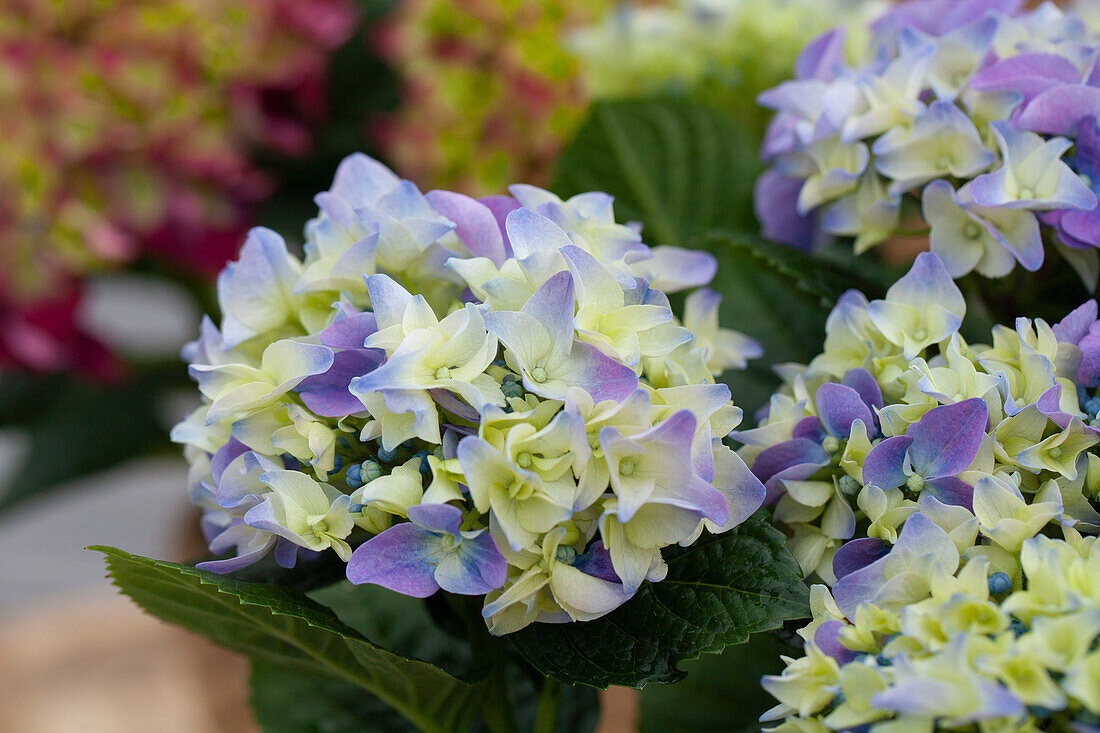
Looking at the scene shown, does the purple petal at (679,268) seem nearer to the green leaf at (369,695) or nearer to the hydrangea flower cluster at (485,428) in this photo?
the hydrangea flower cluster at (485,428)

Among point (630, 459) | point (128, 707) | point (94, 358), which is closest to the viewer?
point (630, 459)

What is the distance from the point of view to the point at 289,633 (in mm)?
329

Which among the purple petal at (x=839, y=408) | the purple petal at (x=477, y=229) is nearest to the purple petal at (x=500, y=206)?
the purple petal at (x=477, y=229)

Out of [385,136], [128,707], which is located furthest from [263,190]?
[128,707]

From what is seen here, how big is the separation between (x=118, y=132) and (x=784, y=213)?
40 cm

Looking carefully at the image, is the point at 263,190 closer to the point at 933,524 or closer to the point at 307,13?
the point at 307,13

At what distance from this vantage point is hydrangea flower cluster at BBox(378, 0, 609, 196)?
667mm

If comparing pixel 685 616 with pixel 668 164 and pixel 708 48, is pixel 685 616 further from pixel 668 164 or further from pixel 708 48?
pixel 708 48

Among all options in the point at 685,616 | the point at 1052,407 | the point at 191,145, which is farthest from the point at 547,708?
the point at 191,145

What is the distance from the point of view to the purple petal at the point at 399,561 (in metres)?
0.28

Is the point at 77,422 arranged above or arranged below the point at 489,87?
below

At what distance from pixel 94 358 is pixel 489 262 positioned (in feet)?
1.45

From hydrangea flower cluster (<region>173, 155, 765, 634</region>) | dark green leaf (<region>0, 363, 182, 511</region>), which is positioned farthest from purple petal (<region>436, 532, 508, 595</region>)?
dark green leaf (<region>0, 363, 182, 511</region>)

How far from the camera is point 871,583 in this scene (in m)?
0.28
